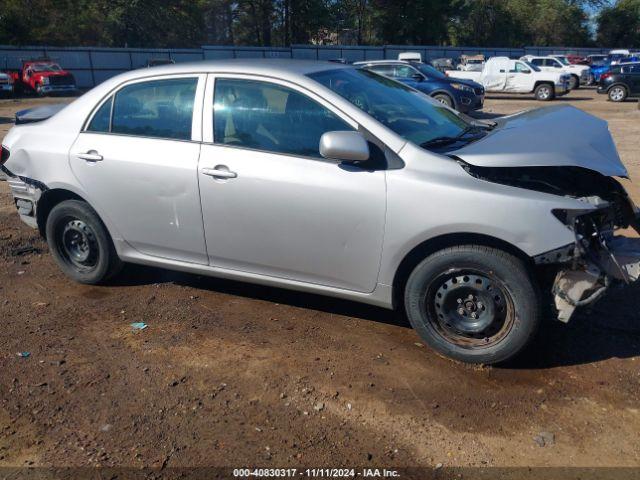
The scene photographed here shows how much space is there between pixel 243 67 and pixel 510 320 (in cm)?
248

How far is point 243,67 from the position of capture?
4.15m

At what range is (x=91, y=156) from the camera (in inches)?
177

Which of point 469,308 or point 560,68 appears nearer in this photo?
point 469,308

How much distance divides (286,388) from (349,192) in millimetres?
1232

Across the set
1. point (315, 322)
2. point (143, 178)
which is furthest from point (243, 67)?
point (315, 322)

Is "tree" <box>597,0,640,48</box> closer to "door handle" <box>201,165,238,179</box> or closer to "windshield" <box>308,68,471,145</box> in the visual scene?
"windshield" <box>308,68,471,145</box>

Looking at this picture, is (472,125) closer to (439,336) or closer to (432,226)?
(432,226)

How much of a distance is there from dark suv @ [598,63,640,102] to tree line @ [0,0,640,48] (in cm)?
3414

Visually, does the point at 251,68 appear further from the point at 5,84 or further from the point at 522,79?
the point at 5,84

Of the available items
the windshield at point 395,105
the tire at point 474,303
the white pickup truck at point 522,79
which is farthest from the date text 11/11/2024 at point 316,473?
the white pickup truck at point 522,79

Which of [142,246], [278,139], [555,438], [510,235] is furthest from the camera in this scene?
[142,246]

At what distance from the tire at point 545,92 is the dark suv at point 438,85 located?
785cm

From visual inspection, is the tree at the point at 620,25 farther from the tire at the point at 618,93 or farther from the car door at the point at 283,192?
the car door at the point at 283,192

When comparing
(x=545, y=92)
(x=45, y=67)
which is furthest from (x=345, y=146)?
(x=45, y=67)
